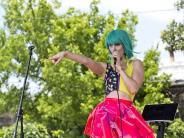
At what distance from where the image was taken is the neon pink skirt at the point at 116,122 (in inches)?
90.3

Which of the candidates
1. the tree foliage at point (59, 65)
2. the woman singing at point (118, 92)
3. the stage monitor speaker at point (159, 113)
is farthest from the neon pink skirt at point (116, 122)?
the tree foliage at point (59, 65)

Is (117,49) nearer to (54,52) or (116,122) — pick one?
(116,122)

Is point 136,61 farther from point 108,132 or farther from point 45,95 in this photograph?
point 45,95

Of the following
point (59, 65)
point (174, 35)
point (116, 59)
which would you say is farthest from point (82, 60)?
point (174, 35)

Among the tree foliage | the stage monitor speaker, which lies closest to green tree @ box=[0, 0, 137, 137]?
the tree foliage

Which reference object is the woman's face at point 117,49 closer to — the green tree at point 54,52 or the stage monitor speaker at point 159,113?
the stage monitor speaker at point 159,113

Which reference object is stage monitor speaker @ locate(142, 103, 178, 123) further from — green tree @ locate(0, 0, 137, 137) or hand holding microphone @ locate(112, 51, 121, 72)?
green tree @ locate(0, 0, 137, 137)

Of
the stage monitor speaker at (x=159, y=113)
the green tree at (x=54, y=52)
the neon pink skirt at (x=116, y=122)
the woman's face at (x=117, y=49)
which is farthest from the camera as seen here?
the green tree at (x=54, y=52)

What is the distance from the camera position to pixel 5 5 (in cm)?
1315

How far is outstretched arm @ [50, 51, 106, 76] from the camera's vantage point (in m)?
2.32

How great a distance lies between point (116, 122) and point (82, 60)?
342 mm

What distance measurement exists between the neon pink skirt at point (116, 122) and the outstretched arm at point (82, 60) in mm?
169

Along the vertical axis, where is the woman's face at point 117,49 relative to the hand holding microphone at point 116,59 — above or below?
above

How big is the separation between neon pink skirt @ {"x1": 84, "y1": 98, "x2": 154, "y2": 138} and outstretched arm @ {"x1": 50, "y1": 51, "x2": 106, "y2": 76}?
0.17 metres
